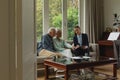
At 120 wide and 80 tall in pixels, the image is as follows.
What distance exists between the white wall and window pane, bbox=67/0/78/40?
3.43 ft

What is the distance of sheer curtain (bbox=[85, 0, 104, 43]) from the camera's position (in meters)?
7.29

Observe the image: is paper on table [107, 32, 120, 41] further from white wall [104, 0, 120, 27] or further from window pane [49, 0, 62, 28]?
window pane [49, 0, 62, 28]

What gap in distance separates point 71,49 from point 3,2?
5.57 metres

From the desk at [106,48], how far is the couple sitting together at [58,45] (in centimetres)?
93

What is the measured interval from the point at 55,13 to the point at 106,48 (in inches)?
79.4

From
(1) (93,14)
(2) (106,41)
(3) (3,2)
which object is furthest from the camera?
(1) (93,14)

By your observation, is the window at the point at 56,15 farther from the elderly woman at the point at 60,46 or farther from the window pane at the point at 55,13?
the elderly woman at the point at 60,46

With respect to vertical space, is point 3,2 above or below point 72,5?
below

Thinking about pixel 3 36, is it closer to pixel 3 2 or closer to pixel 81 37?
pixel 3 2

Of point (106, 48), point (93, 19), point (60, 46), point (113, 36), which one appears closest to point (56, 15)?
point (60, 46)

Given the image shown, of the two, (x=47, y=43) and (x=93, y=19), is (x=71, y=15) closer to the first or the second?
(x=93, y=19)

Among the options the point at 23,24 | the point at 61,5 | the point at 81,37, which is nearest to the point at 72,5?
the point at 61,5

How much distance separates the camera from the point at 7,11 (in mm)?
647

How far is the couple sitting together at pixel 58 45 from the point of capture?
581cm
